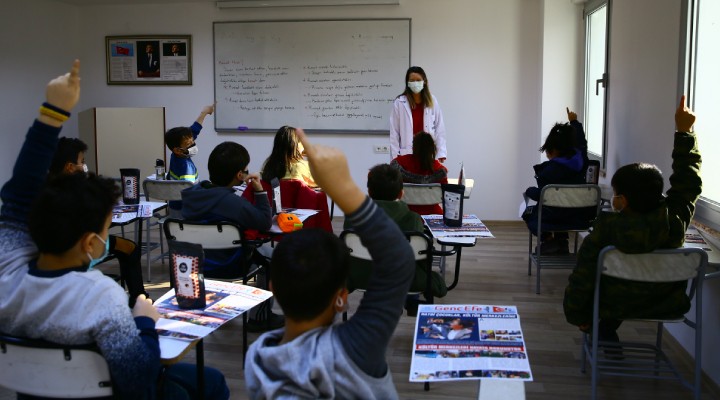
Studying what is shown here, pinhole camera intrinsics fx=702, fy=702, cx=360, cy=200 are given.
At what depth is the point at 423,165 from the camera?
488 centimetres

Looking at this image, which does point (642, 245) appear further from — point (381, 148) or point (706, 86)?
point (381, 148)

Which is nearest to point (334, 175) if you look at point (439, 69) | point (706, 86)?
point (706, 86)

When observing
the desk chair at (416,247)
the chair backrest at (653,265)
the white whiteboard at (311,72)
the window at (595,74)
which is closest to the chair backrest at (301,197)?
the desk chair at (416,247)

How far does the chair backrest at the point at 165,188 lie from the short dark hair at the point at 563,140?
265 cm

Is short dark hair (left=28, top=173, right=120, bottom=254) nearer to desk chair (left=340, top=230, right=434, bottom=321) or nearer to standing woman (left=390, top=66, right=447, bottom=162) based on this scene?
desk chair (left=340, top=230, right=434, bottom=321)

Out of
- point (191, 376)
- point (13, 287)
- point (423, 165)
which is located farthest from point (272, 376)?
point (423, 165)

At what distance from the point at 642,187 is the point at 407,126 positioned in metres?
3.46

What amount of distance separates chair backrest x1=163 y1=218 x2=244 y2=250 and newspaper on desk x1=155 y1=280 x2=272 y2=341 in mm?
1140

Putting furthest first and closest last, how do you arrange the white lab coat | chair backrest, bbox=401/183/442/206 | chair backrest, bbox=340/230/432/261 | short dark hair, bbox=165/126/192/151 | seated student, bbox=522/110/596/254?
the white lab coat
short dark hair, bbox=165/126/192/151
seated student, bbox=522/110/596/254
chair backrest, bbox=401/183/442/206
chair backrest, bbox=340/230/432/261

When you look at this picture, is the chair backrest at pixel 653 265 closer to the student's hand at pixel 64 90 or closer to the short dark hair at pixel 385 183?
the short dark hair at pixel 385 183

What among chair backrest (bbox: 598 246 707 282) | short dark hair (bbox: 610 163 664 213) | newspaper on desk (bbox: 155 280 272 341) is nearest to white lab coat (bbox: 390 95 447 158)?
short dark hair (bbox: 610 163 664 213)

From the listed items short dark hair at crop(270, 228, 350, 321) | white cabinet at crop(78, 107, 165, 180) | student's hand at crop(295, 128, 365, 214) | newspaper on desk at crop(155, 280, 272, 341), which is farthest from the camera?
white cabinet at crop(78, 107, 165, 180)

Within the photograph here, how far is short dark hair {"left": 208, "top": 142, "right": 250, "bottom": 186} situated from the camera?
3.60 meters

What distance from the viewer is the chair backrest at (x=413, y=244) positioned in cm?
320
